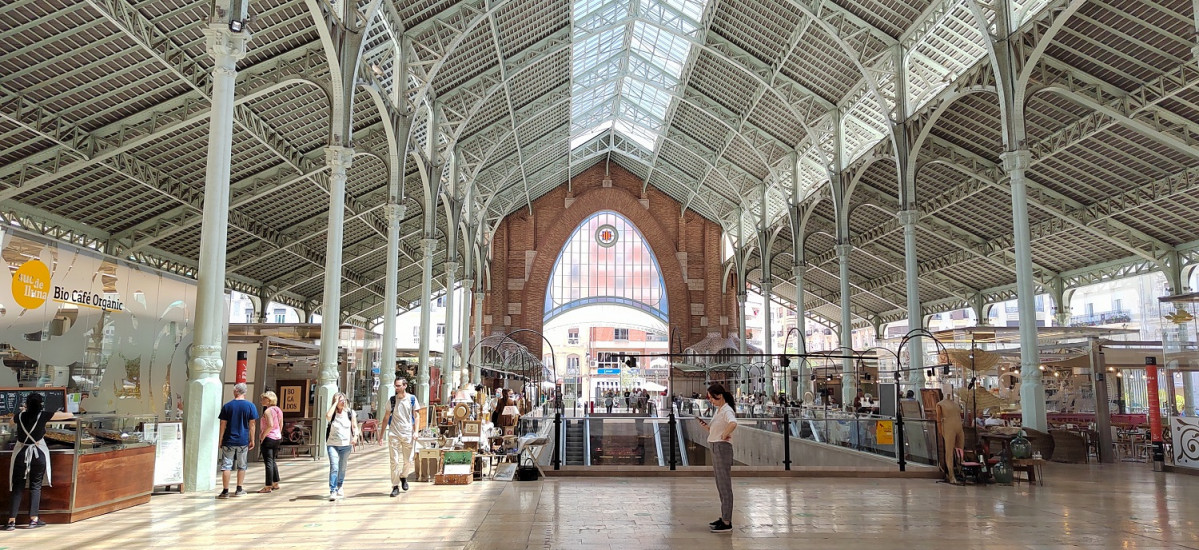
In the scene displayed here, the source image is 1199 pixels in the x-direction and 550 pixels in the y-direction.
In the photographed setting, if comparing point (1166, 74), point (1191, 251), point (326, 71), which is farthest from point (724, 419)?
point (1191, 251)

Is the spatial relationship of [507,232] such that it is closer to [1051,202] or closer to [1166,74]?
[1051,202]

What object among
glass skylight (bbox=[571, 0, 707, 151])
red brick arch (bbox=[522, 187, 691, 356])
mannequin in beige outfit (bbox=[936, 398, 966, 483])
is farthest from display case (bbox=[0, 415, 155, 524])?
red brick arch (bbox=[522, 187, 691, 356])

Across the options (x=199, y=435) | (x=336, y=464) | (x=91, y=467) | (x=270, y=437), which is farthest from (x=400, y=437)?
(x=91, y=467)

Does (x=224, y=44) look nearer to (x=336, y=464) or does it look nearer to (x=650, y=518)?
(x=336, y=464)

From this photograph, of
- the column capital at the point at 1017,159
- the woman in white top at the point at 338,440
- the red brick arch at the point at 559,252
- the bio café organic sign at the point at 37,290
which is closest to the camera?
the bio café organic sign at the point at 37,290

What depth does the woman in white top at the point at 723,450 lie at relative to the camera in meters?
7.61

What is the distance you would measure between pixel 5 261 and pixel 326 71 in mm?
11986

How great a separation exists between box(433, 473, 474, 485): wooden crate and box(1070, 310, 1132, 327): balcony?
4158 cm

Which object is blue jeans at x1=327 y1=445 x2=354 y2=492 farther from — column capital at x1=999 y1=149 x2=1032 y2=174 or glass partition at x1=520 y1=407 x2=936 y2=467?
column capital at x1=999 y1=149 x2=1032 y2=174

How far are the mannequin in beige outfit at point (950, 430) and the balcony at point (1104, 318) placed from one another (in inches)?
1434

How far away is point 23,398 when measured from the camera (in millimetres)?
8414

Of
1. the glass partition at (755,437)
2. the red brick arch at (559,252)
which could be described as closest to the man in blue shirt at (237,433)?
the glass partition at (755,437)

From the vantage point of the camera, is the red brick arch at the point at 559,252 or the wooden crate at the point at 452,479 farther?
the red brick arch at the point at 559,252

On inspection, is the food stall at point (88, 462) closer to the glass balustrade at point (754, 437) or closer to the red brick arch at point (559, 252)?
the glass balustrade at point (754, 437)
